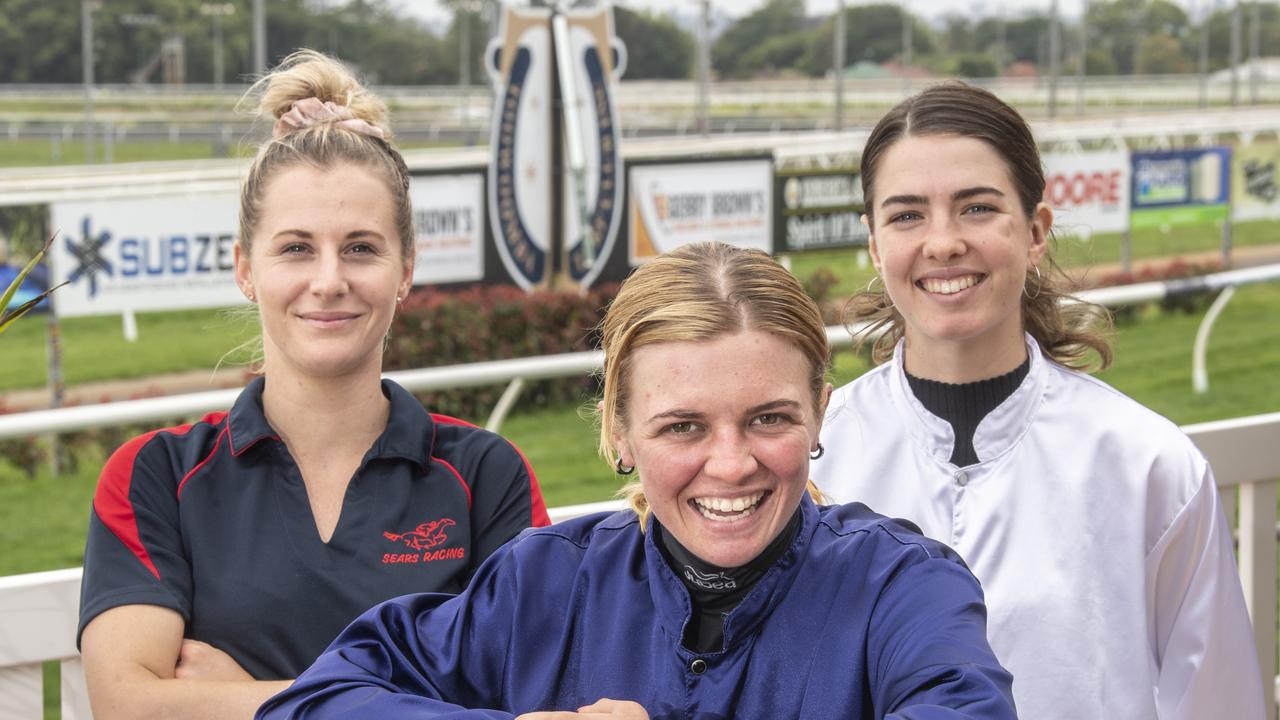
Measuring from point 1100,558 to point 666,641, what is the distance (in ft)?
2.60

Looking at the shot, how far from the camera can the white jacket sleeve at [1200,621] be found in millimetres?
2029

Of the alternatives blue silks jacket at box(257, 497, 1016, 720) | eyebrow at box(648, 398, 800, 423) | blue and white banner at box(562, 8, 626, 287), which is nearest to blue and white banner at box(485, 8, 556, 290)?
blue and white banner at box(562, 8, 626, 287)

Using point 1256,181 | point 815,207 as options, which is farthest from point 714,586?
point 1256,181

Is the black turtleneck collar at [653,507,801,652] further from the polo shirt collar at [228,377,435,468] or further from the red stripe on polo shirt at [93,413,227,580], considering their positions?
the red stripe on polo shirt at [93,413,227,580]

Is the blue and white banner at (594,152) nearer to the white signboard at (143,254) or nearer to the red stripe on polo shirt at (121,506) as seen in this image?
the white signboard at (143,254)

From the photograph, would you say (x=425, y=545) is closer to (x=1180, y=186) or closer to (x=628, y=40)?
(x=1180, y=186)

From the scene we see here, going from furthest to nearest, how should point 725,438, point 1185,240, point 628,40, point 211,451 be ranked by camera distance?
1. point 628,40
2. point 1185,240
3. point 211,451
4. point 725,438

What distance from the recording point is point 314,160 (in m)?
2.12

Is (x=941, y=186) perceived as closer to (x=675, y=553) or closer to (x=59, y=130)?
(x=675, y=553)

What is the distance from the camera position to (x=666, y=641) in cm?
160

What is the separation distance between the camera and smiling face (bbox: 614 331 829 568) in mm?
1556

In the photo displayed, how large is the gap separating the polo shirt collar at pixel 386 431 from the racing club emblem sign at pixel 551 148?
7820 millimetres

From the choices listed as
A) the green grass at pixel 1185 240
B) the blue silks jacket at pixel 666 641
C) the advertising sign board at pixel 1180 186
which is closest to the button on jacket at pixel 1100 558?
the blue silks jacket at pixel 666 641

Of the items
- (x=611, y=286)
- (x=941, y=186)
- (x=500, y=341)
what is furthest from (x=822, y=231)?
(x=941, y=186)
